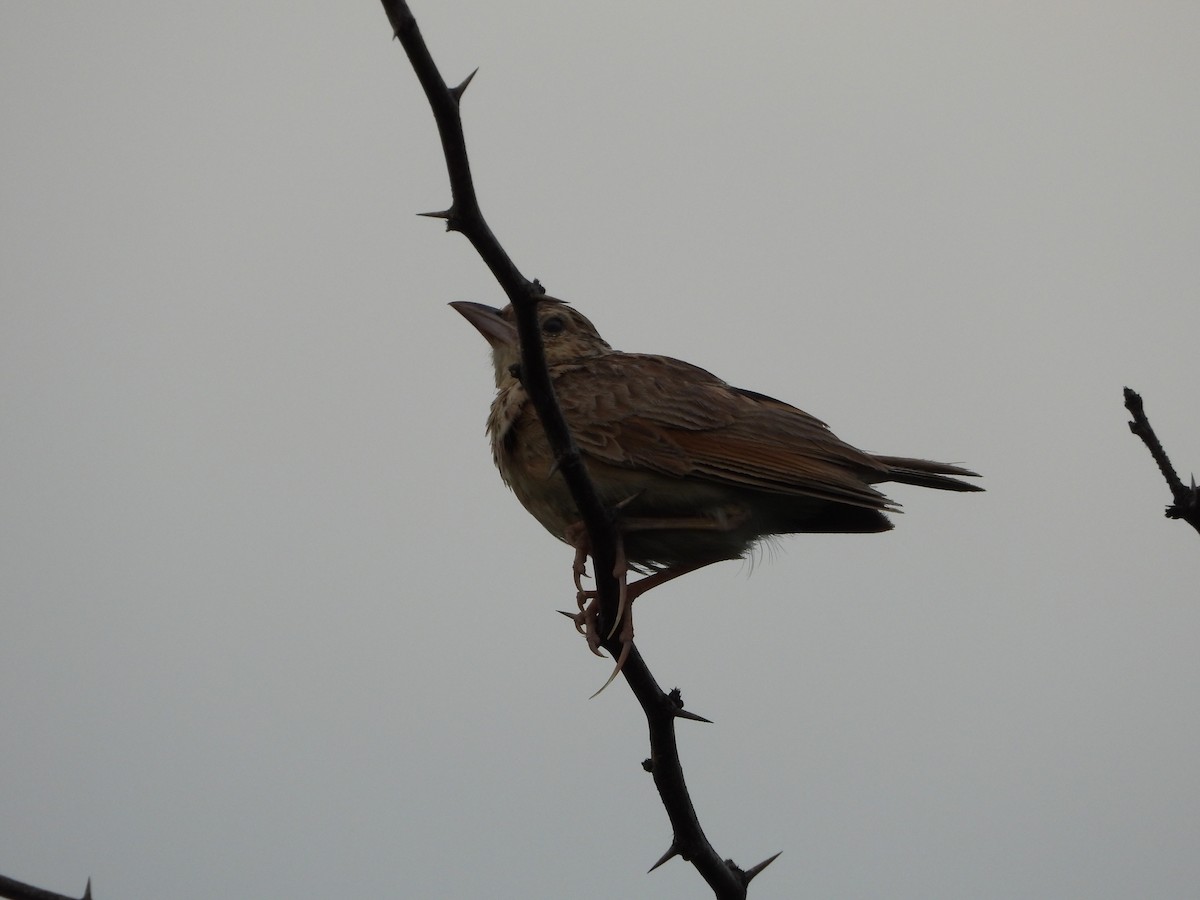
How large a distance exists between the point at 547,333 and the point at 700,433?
1.43m

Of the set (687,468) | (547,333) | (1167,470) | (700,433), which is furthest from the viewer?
(547,333)

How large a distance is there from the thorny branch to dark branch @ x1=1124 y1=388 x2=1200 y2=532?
52.4 inches

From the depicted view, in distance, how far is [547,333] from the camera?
673 centimetres

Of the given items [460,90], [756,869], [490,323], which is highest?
[490,323]

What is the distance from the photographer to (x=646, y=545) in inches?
211

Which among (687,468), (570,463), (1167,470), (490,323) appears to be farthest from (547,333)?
(1167,470)

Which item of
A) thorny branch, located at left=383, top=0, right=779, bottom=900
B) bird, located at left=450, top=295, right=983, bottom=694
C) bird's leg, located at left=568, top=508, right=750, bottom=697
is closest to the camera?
thorny branch, located at left=383, top=0, right=779, bottom=900

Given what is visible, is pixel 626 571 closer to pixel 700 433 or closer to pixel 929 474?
pixel 700 433

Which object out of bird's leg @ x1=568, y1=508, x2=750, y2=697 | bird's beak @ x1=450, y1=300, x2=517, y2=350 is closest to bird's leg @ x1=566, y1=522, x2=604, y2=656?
bird's leg @ x1=568, y1=508, x2=750, y2=697

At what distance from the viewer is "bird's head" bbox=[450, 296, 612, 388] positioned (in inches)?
247

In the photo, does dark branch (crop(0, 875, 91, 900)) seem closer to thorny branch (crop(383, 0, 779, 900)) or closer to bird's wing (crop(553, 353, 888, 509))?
thorny branch (crop(383, 0, 779, 900))

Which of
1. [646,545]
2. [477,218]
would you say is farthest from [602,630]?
[477,218]

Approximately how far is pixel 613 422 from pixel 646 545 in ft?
1.79

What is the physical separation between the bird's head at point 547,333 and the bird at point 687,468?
31 cm
